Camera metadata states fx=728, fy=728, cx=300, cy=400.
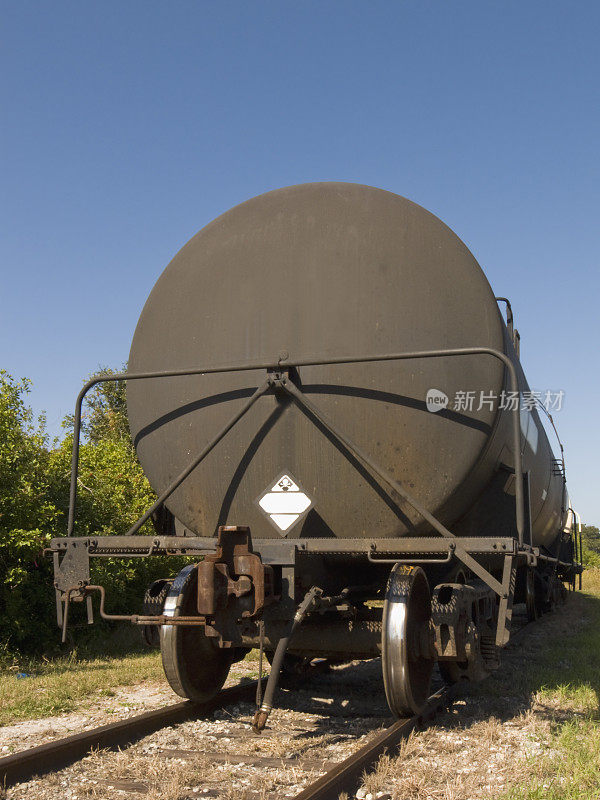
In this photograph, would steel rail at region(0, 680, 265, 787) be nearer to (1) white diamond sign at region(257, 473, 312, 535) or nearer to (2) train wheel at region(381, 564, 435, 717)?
(1) white diamond sign at region(257, 473, 312, 535)

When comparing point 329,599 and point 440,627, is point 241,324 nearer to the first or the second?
point 329,599

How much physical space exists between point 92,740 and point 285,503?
77.2 inches

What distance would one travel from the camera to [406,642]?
451cm

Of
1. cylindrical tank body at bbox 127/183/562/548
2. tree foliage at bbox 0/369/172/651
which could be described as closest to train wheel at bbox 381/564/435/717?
cylindrical tank body at bbox 127/183/562/548

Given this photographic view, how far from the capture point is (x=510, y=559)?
4.67 m

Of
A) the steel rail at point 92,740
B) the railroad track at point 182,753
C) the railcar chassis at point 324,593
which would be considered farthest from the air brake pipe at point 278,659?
the steel rail at point 92,740

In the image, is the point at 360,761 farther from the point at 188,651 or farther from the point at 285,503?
the point at 285,503

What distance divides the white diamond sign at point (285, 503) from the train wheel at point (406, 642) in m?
0.82

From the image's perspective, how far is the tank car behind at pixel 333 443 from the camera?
4766 millimetres

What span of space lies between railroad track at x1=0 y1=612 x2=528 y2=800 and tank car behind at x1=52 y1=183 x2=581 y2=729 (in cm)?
25

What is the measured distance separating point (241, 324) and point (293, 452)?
1.05 meters

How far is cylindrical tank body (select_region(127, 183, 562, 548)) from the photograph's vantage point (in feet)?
16.7

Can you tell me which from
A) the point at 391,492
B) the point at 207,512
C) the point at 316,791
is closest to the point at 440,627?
the point at 391,492

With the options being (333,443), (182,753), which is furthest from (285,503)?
(182,753)
